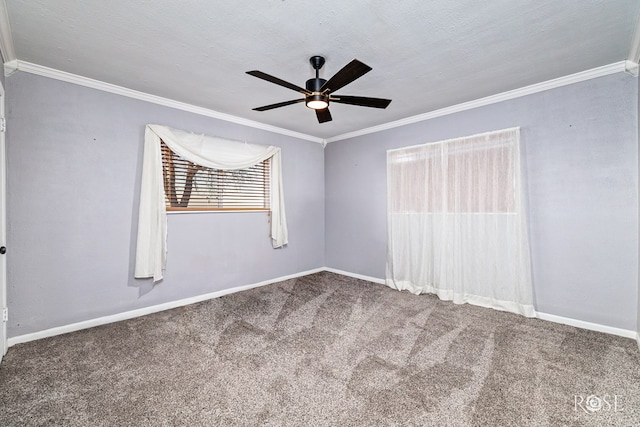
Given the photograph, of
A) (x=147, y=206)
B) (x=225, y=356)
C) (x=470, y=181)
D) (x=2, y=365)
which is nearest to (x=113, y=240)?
(x=147, y=206)

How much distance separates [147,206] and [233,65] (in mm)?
1763

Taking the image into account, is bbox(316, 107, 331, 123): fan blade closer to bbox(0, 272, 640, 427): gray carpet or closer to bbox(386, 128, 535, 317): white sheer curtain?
bbox(386, 128, 535, 317): white sheer curtain

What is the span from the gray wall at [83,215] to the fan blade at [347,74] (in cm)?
219

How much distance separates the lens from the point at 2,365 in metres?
2.12

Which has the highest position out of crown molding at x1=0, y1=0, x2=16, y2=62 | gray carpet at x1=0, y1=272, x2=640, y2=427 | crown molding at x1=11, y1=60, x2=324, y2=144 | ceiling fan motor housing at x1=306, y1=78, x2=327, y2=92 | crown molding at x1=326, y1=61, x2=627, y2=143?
crown molding at x1=11, y1=60, x2=324, y2=144

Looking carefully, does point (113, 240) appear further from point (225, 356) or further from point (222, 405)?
point (222, 405)

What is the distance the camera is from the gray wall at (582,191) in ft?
8.34

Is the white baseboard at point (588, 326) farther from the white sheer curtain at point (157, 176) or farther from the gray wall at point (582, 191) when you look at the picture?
the white sheer curtain at point (157, 176)

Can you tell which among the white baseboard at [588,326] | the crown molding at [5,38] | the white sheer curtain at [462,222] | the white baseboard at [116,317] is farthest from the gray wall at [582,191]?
the crown molding at [5,38]

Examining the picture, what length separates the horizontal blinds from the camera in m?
3.37

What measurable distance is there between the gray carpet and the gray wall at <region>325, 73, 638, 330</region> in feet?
1.28

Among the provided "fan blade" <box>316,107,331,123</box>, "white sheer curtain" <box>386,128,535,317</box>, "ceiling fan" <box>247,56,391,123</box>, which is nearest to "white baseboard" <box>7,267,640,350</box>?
"white sheer curtain" <box>386,128,535,317</box>

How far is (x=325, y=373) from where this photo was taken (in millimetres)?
2027

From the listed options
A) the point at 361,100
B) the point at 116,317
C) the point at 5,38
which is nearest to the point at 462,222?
the point at 361,100
